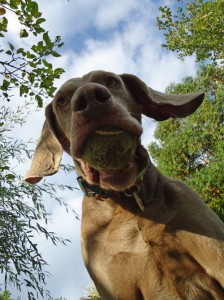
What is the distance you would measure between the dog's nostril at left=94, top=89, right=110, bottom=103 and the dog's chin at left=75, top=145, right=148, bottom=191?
0.43 m

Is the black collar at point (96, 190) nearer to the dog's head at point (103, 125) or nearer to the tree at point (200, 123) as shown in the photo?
the dog's head at point (103, 125)

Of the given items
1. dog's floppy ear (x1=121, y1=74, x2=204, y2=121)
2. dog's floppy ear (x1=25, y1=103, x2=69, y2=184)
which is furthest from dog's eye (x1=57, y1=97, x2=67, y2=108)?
dog's floppy ear (x1=121, y1=74, x2=204, y2=121)

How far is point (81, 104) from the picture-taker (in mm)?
2381

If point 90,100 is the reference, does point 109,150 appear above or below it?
below

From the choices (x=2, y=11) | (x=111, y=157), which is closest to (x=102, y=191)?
(x=111, y=157)

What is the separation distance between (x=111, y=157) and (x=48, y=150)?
1132 millimetres

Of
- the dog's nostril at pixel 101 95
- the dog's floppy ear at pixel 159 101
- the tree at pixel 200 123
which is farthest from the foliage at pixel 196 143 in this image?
the dog's nostril at pixel 101 95

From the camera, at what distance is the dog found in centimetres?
244

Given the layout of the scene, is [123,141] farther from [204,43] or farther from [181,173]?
[181,173]

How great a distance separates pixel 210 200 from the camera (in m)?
11.6

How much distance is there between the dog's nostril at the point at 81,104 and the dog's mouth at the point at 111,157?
0.15 meters

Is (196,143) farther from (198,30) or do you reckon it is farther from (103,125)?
(103,125)

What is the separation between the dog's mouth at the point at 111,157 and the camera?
7.96ft

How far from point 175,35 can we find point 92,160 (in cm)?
1134
